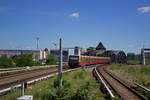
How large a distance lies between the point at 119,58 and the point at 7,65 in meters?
85.7

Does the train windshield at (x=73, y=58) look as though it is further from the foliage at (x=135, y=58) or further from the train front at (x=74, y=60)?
the foliage at (x=135, y=58)

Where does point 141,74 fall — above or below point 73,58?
below

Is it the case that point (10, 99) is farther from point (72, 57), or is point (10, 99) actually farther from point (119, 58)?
point (119, 58)

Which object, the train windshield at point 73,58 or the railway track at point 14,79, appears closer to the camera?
the railway track at point 14,79

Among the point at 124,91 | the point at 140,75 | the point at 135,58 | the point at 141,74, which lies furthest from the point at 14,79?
the point at 135,58

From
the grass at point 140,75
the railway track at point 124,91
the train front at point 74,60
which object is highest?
the train front at point 74,60

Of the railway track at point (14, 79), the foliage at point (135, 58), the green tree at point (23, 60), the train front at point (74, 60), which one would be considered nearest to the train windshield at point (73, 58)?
the train front at point (74, 60)

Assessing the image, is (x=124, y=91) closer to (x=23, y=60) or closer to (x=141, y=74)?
(x=141, y=74)

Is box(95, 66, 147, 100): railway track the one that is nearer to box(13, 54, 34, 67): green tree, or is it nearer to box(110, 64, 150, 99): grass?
box(110, 64, 150, 99): grass

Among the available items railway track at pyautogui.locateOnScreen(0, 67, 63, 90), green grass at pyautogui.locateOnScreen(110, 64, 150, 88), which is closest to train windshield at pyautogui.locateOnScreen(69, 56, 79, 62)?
green grass at pyautogui.locateOnScreen(110, 64, 150, 88)

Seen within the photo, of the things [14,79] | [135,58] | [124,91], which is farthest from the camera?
[135,58]

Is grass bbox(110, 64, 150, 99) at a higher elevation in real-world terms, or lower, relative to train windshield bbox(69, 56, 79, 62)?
lower

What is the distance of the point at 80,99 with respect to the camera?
8.80 metres

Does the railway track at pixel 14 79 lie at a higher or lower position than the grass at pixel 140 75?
higher
